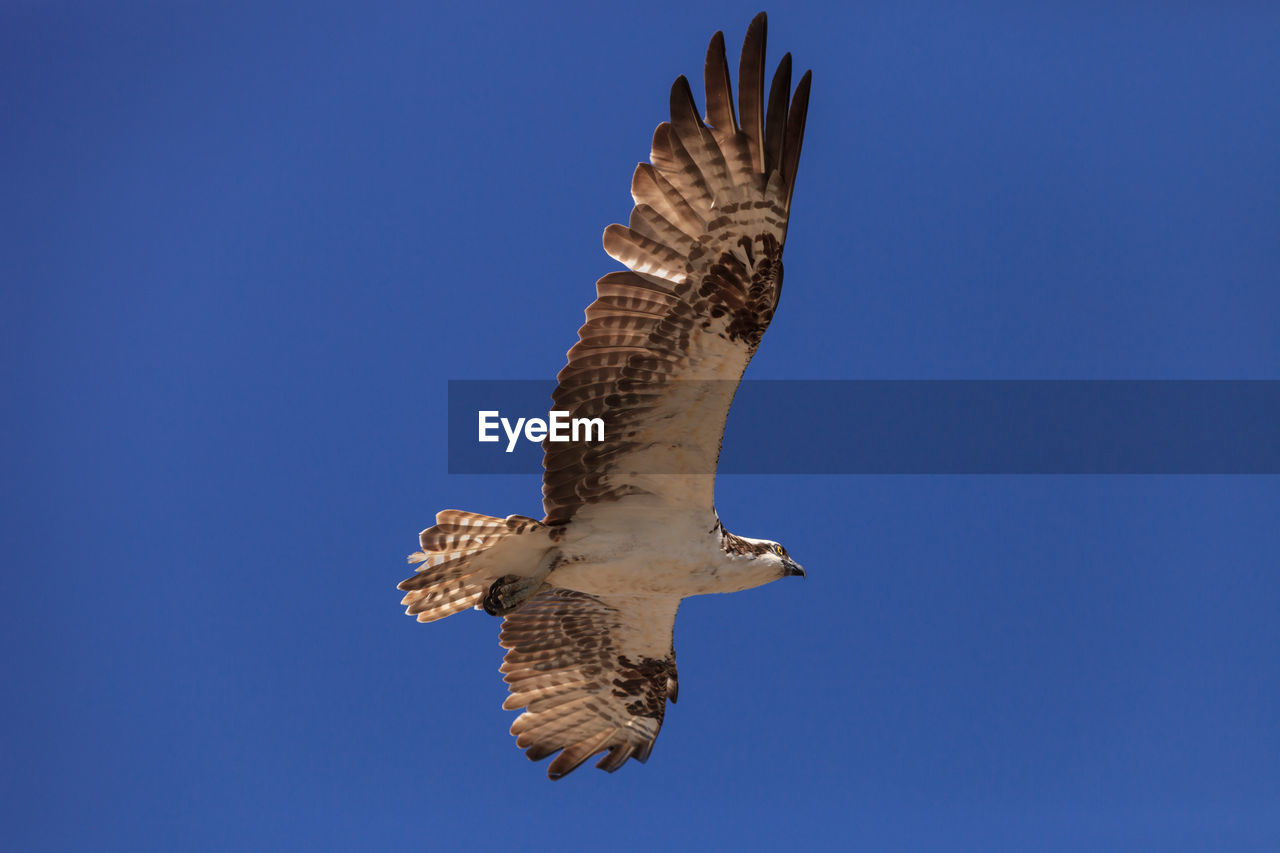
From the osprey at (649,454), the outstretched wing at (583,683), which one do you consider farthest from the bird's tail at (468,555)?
the outstretched wing at (583,683)

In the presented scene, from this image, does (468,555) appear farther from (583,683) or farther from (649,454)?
(583,683)

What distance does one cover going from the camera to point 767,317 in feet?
25.3

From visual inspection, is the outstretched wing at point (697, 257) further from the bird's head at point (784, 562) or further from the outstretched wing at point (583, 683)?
the outstretched wing at point (583, 683)

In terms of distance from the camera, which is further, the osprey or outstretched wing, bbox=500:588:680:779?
outstretched wing, bbox=500:588:680:779

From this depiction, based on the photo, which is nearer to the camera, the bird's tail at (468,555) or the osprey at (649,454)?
the osprey at (649,454)

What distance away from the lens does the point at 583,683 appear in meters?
10.2

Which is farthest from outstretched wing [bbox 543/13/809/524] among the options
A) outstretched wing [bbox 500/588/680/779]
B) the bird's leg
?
outstretched wing [bbox 500/588/680/779]

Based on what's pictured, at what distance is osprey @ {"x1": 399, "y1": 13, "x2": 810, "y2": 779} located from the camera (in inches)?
295

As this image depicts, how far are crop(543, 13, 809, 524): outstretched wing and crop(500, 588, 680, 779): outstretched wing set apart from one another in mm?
2770

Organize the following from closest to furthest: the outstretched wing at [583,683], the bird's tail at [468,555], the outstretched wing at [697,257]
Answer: the outstretched wing at [697,257]
the bird's tail at [468,555]
the outstretched wing at [583,683]

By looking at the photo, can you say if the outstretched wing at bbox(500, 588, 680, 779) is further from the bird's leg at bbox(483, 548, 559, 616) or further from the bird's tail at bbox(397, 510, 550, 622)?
the bird's leg at bbox(483, 548, 559, 616)

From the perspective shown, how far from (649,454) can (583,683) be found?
2.80 meters

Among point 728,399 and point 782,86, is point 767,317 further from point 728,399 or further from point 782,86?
point 782,86

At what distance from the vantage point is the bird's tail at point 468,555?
8367mm
